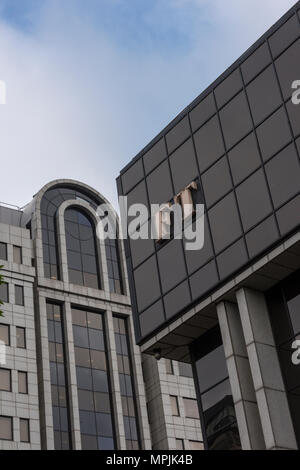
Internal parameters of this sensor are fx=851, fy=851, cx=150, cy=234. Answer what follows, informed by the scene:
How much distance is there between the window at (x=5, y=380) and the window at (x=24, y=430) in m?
2.95

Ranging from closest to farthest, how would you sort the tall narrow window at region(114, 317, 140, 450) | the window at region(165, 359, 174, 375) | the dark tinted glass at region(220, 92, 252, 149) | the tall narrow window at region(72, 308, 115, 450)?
the dark tinted glass at region(220, 92, 252, 149) → the tall narrow window at region(72, 308, 115, 450) → the tall narrow window at region(114, 317, 140, 450) → the window at region(165, 359, 174, 375)

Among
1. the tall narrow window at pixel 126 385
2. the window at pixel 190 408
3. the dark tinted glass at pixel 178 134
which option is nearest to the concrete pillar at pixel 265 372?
the dark tinted glass at pixel 178 134

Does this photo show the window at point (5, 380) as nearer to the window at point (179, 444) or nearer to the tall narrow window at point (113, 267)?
the tall narrow window at point (113, 267)

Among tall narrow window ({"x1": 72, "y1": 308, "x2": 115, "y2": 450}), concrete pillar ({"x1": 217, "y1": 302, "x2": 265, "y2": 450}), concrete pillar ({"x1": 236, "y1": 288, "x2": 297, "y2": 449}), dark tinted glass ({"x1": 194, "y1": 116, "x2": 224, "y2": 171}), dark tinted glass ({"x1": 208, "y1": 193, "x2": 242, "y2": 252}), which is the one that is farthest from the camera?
tall narrow window ({"x1": 72, "y1": 308, "x2": 115, "y2": 450})

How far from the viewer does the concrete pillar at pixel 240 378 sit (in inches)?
1172

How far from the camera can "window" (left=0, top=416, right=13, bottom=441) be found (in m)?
69.2

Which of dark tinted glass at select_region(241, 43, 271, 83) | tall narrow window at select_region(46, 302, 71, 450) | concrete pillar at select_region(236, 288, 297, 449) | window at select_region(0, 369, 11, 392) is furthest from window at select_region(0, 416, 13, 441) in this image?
dark tinted glass at select_region(241, 43, 271, 83)

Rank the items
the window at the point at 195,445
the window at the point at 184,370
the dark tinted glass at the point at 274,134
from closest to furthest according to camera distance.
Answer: the dark tinted glass at the point at 274,134, the window at the point at 195,445, the window at the point at 184,370

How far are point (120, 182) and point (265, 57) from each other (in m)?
10.1

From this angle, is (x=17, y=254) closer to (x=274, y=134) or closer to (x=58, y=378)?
(x=58, y=378)

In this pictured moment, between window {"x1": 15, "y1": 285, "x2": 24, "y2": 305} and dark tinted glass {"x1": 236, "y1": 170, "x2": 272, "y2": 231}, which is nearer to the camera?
dark tinted glass {"x1": 236, "y1": 170, "x2": 272, "y2": 231}

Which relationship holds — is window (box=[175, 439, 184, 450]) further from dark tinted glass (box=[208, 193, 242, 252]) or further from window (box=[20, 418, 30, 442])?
dark tinted glass (box=[208, 193, 242, 252])

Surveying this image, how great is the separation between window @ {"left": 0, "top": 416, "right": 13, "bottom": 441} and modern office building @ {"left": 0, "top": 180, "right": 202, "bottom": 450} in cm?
8
